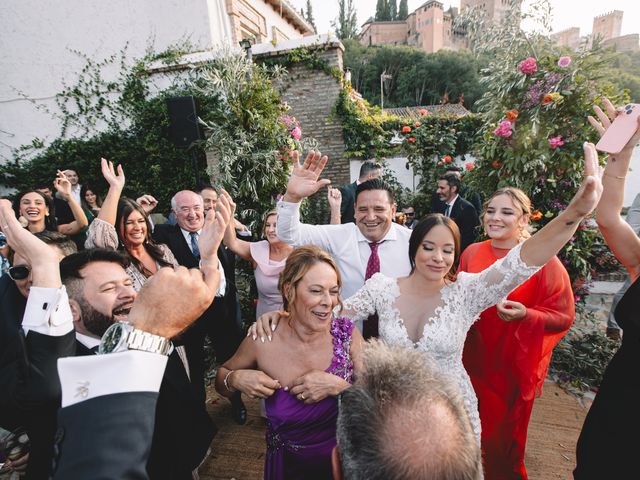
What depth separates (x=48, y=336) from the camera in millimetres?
1136

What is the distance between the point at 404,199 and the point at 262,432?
6939mm

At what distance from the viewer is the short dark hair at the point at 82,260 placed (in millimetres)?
1404

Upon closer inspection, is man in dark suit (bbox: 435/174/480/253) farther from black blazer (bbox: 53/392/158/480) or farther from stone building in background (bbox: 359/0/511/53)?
stone building in background (bbox: 359/0/511/53)

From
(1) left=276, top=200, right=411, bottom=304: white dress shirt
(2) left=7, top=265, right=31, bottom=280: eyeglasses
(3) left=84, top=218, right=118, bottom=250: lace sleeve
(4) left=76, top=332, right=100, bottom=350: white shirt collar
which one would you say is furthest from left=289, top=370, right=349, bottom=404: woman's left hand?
(3) left=84, top=218, right=118, bottom=250: lace sleeve

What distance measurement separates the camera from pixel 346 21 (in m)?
52.7

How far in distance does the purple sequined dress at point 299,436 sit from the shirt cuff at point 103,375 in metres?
0.90

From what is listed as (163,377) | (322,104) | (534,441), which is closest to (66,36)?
(322,104)

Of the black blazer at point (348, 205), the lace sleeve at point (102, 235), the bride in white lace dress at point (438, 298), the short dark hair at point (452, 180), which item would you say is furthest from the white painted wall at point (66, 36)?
the bride in white lace dress at point (438, 298)

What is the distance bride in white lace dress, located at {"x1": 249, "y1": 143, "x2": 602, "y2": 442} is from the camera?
171cm

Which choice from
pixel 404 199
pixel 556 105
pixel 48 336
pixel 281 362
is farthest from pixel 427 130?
pixel 48 336

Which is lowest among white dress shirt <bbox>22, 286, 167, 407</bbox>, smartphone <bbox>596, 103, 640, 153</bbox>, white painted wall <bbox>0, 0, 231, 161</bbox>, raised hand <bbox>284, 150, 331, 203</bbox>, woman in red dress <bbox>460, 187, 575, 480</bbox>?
woman in red dress <bbox>460, 187, 575, 480</bbox>

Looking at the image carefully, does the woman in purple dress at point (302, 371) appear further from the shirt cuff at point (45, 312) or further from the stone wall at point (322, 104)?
the stone wall at point (322, 104)

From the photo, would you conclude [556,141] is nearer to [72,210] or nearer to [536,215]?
[536,215]

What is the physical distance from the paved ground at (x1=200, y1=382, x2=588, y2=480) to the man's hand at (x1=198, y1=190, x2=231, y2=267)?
237 cm
